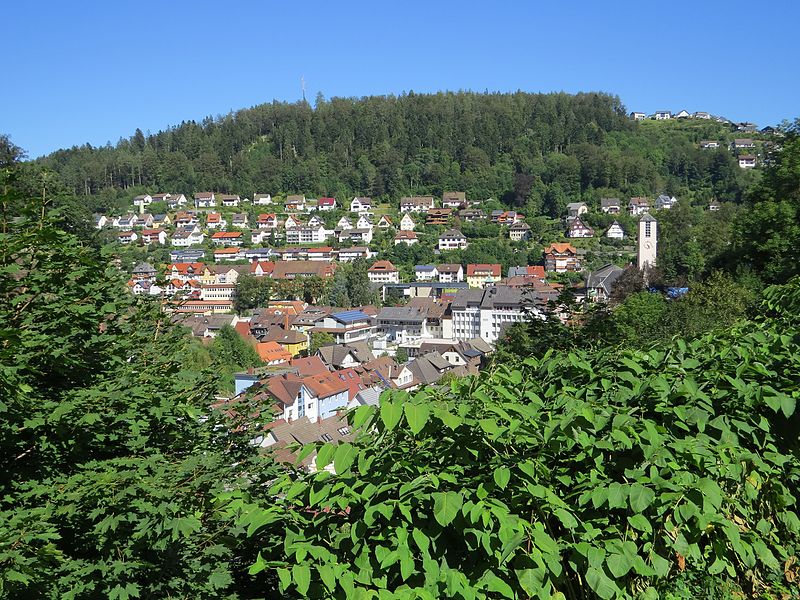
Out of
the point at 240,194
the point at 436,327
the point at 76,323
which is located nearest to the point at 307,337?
the point at 436,327

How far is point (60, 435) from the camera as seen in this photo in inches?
125

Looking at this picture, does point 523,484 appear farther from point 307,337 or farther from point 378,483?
point 307,337

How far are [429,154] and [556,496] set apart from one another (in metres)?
95.7

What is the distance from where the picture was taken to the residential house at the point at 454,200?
8469cm

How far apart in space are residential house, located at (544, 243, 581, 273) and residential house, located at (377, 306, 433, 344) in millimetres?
15455

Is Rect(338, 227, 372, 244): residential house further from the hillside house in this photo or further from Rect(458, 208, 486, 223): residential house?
the hillside house

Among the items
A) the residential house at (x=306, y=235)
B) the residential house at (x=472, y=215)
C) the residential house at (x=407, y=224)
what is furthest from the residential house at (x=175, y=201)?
the residential house at (x=472, y=215)

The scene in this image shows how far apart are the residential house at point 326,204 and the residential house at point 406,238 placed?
14.0m

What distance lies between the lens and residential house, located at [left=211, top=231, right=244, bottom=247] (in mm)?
76500

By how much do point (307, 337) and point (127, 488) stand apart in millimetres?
42386

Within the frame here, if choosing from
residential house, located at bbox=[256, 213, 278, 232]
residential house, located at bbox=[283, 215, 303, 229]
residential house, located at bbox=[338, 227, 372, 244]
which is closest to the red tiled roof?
residential house, located at bbox=[338, 227, 372, 244]

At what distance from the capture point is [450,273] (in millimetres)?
63625

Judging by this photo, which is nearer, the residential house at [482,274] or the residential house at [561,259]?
the residential house at [561,259]

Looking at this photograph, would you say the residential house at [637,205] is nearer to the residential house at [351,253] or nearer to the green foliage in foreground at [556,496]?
the residential house at [351,253]
